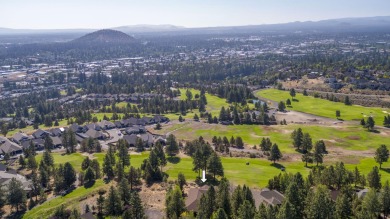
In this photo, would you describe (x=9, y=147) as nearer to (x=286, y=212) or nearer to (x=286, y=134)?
(x=286, y=134)

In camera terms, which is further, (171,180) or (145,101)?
(145,101)

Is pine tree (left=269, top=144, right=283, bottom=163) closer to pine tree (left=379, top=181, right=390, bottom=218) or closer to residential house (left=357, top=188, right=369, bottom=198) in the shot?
residential house (left=357, top=188, right=369, bottom=198)

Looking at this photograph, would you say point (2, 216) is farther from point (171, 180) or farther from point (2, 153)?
point (2, 153)

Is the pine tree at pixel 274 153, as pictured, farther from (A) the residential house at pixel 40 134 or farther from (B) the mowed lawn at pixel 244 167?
(A) the residential house at pixel 40 134

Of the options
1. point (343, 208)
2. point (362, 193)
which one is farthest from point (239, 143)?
point (343, 208)

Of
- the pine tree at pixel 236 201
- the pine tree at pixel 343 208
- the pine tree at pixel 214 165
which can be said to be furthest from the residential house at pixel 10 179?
the pine tree at pixel 343 208

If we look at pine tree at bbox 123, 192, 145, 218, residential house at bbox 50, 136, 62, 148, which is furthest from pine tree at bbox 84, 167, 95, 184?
residential house at bbox 50, 136, 62, 148

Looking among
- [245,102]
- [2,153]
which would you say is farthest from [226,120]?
[2,153]
